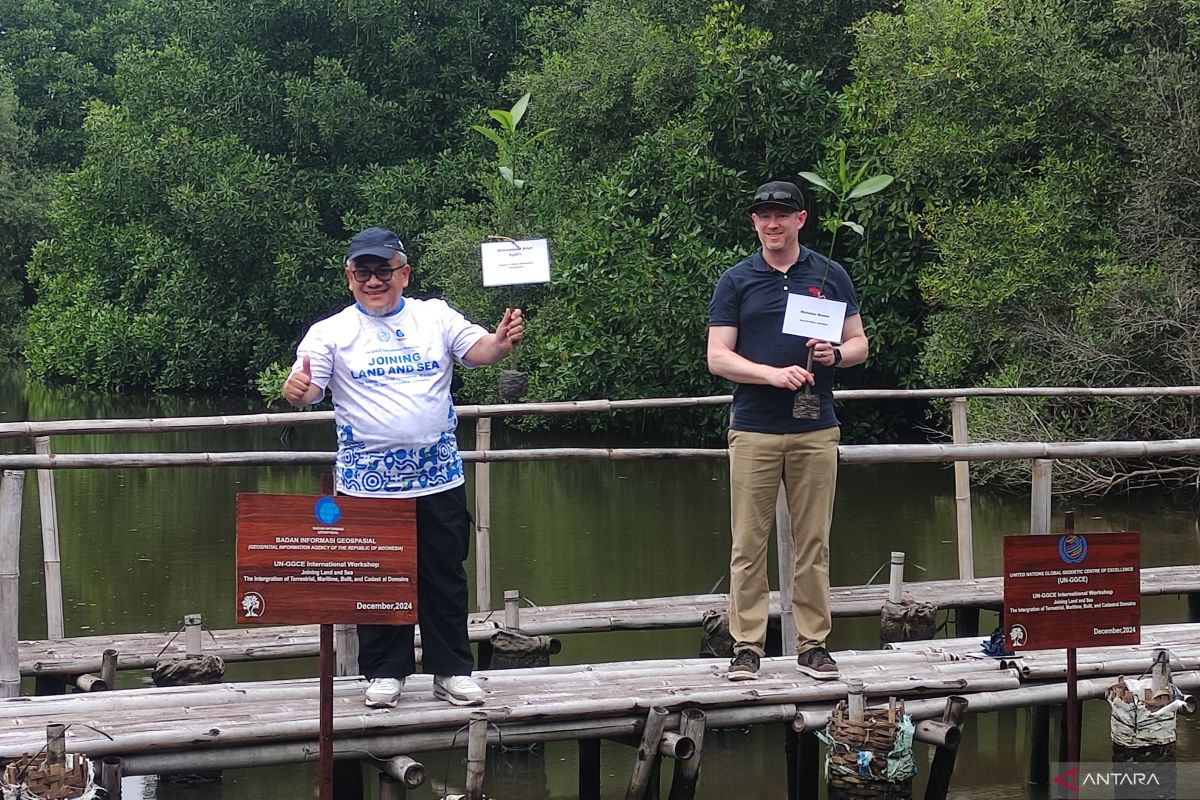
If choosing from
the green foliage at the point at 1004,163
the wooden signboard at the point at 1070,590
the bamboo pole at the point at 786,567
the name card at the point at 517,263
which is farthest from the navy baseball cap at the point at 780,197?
the green foliage at the point at 1004,163

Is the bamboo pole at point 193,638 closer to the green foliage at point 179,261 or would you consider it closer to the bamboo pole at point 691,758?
the bamboo pole at point 691,758

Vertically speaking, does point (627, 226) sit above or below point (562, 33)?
below

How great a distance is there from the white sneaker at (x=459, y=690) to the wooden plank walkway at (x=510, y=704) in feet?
→ 0.13

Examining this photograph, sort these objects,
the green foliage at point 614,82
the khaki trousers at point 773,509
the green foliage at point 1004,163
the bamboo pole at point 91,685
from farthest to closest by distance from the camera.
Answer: the green foliage at point 614,82 < the green foliage at point 1004,163 < the bamboo pole at point 91,685 < the khaki trousers at point 773,509

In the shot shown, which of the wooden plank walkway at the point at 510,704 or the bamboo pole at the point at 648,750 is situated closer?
the wooden plank walkway at the point at 510,704

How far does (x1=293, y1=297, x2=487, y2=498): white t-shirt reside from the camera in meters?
4.58

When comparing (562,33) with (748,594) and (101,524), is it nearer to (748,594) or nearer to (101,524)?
(101,524)

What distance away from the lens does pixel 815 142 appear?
18188mm

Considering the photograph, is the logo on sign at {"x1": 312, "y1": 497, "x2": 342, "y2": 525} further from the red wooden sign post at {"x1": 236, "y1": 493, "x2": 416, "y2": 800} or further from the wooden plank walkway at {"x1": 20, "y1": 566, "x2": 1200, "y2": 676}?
the wooden plank walkway at {"x1": 20, "y1": 566, "x2": 1200, "y2": 676}

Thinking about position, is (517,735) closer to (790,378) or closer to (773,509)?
(773,509)

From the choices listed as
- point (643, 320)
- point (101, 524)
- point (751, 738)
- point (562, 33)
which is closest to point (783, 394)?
point (751, 738)

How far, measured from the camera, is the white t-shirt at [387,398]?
15.0 feet

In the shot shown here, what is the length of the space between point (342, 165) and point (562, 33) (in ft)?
14.2

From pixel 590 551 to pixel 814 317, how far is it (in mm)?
7174
